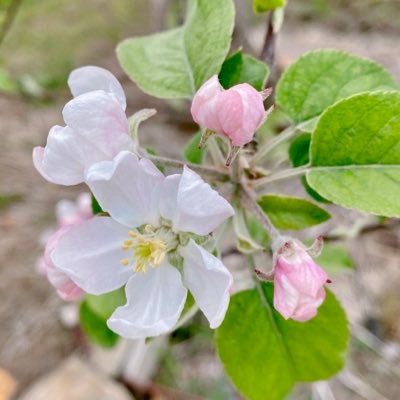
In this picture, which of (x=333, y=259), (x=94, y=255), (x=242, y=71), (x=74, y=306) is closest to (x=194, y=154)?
(x=242, y=71)

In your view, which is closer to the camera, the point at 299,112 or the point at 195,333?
the point at 299,112

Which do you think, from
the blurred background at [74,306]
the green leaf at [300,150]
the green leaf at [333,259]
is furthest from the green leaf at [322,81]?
the blurred background at [74,306]

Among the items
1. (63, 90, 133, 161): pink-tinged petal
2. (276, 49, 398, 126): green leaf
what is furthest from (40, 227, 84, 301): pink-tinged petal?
(276, 49, 398, 126): green leaf

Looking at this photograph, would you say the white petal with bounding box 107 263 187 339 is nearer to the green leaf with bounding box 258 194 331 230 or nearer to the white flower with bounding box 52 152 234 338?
the white flower with bounding box 52 152 234 338

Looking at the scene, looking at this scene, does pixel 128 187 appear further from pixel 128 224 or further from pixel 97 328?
pixel 97 328

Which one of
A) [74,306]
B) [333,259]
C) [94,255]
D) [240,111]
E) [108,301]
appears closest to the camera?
[240,111]

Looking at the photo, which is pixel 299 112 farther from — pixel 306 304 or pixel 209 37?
pixel 306 304

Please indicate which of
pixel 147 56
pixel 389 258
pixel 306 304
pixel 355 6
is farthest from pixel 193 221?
pixel 355 6
